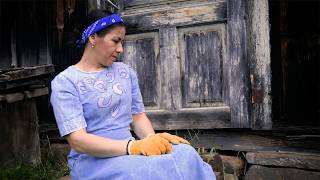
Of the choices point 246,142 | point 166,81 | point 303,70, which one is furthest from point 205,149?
point 303,70

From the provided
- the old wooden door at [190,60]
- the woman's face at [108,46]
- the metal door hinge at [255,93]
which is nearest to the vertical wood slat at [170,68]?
the old wooden door at [190,60]

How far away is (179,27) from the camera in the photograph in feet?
12.8

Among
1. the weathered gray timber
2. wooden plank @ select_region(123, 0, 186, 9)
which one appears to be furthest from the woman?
the weathered gray timber

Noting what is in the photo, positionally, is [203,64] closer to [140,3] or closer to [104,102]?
[140,3]

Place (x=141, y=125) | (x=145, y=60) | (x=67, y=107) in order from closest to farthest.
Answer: (x=67, y=107) → (x=141, y=125) → (x=145, y=60)

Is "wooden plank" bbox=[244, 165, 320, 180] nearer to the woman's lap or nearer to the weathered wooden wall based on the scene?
the woman's lap

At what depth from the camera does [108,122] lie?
244 centimetres

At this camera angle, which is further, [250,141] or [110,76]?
[250,141]

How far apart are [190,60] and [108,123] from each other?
66.5 inches

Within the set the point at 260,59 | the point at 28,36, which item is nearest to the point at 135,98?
the point at 260,59

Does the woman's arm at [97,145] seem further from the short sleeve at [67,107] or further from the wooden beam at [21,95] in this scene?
the wooden beam at [21,95]

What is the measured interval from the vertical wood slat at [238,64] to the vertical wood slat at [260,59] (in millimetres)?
62

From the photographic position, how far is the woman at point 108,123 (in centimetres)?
208

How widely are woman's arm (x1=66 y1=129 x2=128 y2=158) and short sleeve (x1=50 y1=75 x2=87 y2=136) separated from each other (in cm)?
5
